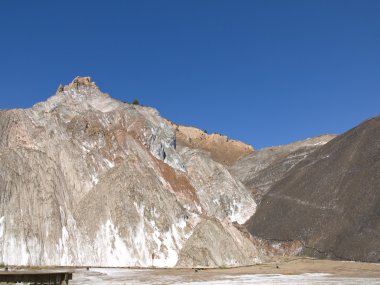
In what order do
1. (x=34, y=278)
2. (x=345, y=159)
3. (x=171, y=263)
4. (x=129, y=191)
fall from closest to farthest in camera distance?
(x=34, y=278) → (x=171, y=263) → (x=129, y=191) → (x=345, y=159)

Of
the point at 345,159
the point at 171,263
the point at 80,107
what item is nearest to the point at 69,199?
the point at 171,263

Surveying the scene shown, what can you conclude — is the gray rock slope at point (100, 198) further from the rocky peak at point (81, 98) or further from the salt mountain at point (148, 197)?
the rocky peak at point (81, 98)

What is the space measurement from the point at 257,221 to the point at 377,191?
20.6m

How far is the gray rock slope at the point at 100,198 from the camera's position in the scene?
56.3 metres

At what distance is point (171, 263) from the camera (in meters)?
61.5

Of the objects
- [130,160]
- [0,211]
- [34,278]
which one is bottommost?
[34,278]

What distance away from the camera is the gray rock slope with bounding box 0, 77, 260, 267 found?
56.3 meters

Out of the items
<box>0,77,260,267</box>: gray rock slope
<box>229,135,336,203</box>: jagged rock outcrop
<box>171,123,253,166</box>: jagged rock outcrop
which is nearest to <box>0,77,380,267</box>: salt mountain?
<box>0,77,260,267</box>: gray rock slope

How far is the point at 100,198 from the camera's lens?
63.5 m

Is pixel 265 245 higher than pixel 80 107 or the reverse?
the reverse

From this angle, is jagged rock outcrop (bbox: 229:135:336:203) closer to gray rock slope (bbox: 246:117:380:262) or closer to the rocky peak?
gray rock slope (bbox: 246:117:380:262)

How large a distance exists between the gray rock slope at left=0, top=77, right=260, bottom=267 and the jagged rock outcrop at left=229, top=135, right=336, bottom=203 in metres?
28.9

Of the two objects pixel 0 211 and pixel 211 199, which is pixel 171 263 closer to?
pixel 0 211

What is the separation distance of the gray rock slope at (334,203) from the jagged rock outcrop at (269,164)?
23.6 feet
